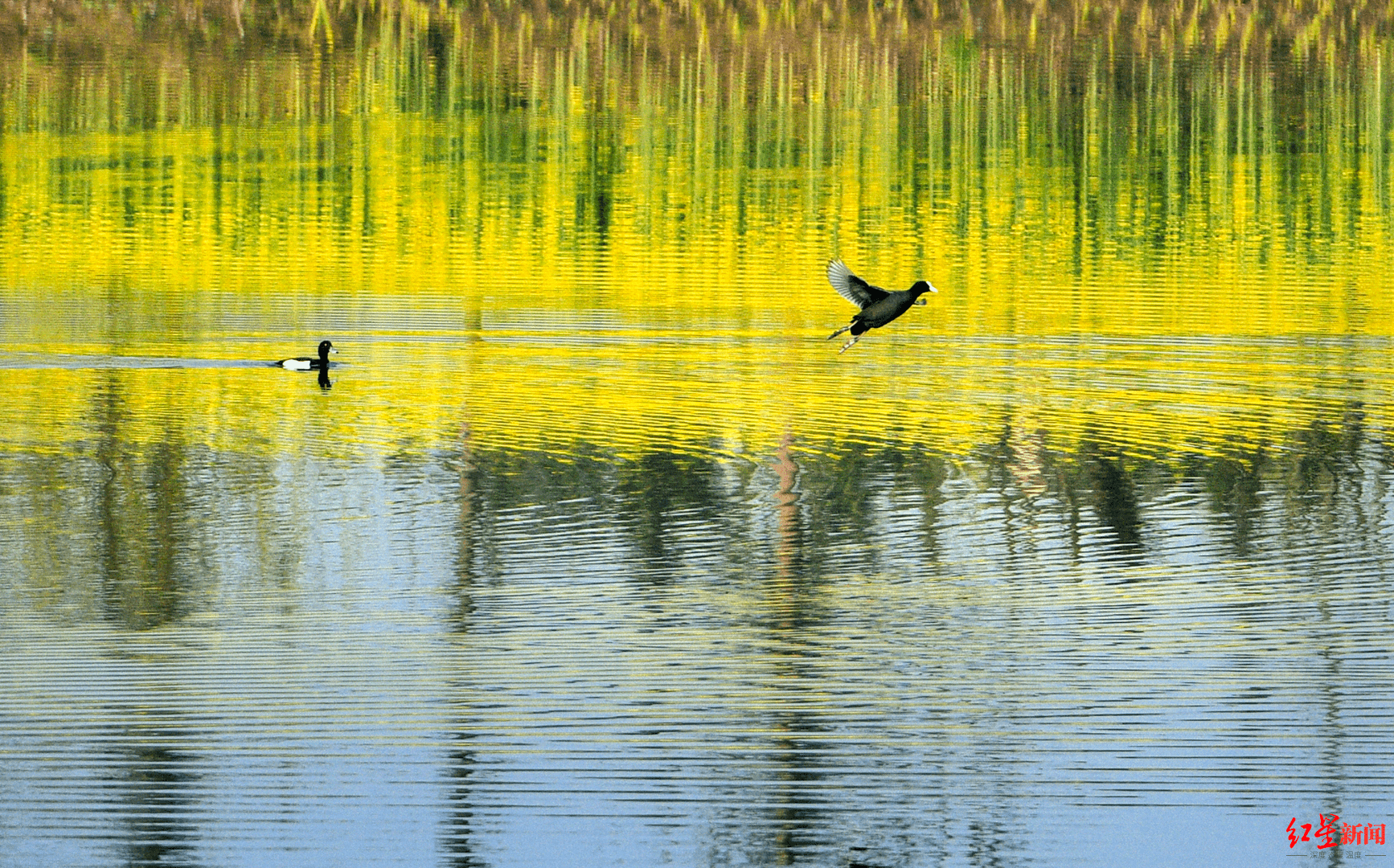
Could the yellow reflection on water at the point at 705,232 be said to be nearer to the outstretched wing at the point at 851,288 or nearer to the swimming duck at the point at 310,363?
the swimming duck at the point at 310,363

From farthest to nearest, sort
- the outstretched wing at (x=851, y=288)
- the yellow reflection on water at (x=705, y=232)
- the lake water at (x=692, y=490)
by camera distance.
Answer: the yellow reflection on water at (x=705, y=232)
the outstretched wing at (x=851, y=288)
the lake water at (x=692, y=490)

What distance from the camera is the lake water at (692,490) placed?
853 cm

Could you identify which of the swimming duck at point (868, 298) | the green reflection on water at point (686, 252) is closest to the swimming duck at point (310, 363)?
the green reflection on water at point (686, 252)

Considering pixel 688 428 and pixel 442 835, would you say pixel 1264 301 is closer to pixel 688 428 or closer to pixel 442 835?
pixel 688 428

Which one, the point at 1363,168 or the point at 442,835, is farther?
the point at 1363,168

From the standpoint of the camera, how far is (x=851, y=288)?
51.0 ft

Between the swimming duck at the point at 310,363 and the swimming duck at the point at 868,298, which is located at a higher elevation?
the swimming duck at the point at 868,298

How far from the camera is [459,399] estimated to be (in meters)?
16.9

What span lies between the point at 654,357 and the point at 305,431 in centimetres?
355

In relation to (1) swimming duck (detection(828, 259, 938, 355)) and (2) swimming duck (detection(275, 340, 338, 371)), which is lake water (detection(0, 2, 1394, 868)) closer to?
(2) swimming duck (detection(275, 340, 338, 371))

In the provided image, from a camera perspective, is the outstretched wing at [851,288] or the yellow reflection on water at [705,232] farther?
the yellow reflection on water at [705,232]

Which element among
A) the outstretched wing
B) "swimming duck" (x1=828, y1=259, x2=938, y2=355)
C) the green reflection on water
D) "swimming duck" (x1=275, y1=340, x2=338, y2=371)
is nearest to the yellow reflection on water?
the green reflection on water

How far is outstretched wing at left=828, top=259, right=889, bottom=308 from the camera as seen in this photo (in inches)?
603

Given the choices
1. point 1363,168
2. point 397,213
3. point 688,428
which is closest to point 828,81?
point 1363,168
